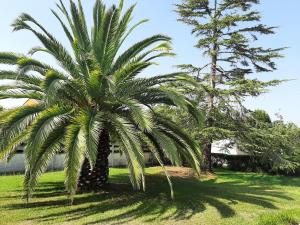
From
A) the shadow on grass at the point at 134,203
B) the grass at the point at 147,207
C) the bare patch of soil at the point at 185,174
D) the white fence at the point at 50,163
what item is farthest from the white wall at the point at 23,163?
the shadow on grass at the point at 134,203

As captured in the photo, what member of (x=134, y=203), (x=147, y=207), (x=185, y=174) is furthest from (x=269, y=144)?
(x=147, y=207)

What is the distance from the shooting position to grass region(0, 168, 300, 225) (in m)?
10.4

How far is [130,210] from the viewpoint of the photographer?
37.1ft

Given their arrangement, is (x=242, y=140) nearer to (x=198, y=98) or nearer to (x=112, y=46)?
(x=198, y=98)

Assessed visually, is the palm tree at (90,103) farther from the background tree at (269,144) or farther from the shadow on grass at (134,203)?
the background tree at (269,144)

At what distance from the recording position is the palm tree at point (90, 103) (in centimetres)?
1045

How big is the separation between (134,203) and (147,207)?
1.87ft

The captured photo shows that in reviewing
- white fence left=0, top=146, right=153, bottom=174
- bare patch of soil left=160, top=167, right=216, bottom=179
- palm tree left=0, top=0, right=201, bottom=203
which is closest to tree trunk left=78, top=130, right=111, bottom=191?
palm tree left=0, top=0, right=201, bottom=203

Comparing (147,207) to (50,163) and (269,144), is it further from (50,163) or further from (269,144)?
(269,144)

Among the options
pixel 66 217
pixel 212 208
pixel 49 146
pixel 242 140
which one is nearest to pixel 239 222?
pixel 212 208

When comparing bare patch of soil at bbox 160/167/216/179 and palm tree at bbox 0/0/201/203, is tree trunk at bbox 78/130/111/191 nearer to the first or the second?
palm tree at bbox 0/0/201/203

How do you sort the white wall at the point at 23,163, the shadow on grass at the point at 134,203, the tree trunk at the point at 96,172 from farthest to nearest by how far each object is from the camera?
the white wall at the point at 23,163
the tree trunk at the point at 96,172
the shadow on grass at the point at 134,203

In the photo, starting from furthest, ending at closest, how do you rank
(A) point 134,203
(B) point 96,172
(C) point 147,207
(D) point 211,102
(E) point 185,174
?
1. (D) point 211,102
2. (E) point 185,174
3. (B) point 96,172
4. (A) point 134,203
5. (C) point 147,207

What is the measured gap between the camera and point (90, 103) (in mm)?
12992
